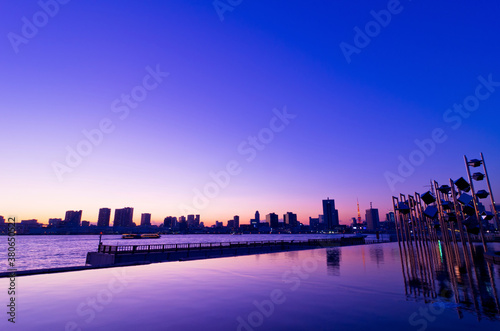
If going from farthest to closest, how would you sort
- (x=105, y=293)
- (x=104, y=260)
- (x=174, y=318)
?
(x=104, y=260), (x=105, y=293), (x=174, y=318)

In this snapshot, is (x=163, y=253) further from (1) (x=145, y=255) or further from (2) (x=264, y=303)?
(2) (x=264, y=303)

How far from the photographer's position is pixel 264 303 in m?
11.0

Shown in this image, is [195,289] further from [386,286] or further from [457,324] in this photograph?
[457,324]

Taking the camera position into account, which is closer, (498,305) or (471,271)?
(498,305)

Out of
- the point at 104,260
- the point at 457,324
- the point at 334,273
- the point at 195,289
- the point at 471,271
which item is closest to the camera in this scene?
the point at 457,324

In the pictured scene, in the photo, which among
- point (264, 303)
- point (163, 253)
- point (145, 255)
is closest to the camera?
point (264, 303)

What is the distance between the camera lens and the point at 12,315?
9.68 meters

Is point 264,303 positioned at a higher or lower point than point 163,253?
lower

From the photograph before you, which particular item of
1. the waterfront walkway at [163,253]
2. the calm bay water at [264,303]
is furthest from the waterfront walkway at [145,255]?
the calm bay water at [264,303]

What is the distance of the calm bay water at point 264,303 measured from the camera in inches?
334

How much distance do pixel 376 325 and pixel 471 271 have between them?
13.7m

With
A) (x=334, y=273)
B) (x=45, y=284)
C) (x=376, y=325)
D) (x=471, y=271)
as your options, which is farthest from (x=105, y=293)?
(x=471, y=271)

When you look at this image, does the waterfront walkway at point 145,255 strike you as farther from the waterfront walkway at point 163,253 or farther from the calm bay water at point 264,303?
the calm bay water at point 264,303

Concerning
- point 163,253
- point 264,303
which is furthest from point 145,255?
point 264,303
